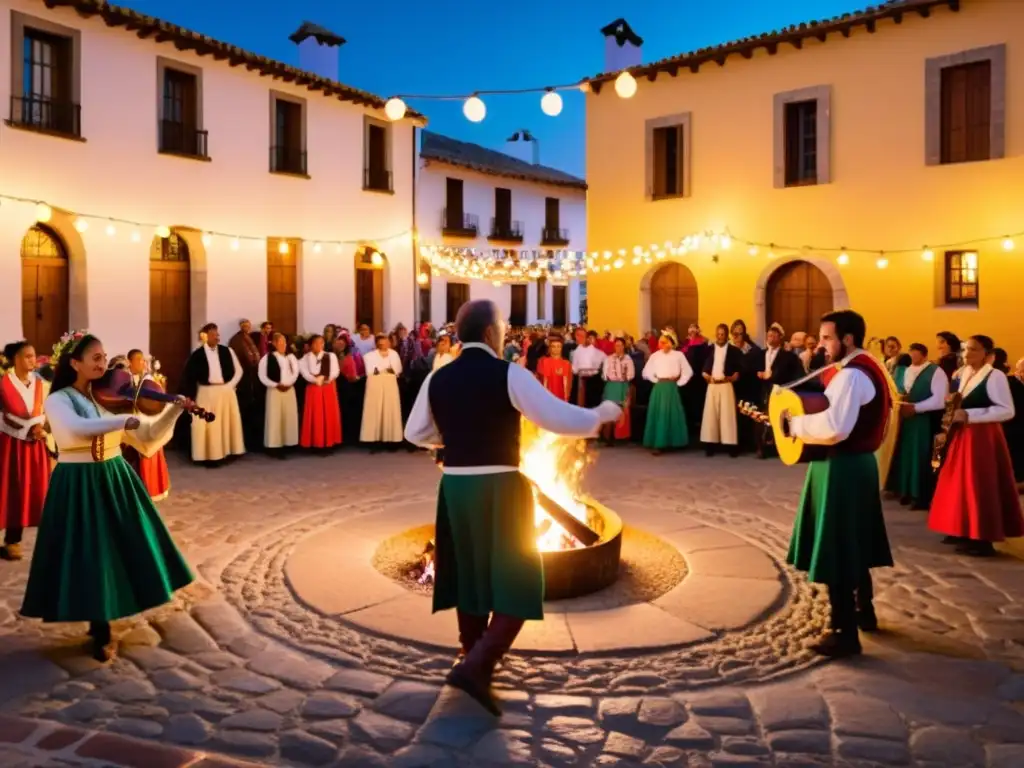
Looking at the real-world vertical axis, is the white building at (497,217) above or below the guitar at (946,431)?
above

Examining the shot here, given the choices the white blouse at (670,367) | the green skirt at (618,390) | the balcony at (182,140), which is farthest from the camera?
the balcony at (182,140)

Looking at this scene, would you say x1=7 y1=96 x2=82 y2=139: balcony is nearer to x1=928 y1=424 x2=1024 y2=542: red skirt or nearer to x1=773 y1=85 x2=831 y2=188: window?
x1=773 y1=85 x2=831 y2=188: window

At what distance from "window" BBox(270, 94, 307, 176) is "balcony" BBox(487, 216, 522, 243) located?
1559 cm

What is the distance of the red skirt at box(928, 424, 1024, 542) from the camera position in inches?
294

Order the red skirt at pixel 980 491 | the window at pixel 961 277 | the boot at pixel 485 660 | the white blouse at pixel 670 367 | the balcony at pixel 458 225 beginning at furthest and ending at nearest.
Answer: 1. the balcony at pixel 458 225
2. the window at pixel 961 277
3. the white blouse at pixel 670 367
4. the red skirt at pixel 980 491
5. the boot at pixel 485 660

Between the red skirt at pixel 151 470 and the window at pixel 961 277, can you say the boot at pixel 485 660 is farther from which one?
the window at pixel 961 277

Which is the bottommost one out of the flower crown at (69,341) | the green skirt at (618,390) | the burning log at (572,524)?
the burning log at (572,524)

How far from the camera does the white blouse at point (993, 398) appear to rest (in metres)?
7.39

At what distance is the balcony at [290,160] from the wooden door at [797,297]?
9.19 metres

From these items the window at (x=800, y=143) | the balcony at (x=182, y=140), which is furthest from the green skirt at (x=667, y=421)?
the balcony at (x=182, y=140)

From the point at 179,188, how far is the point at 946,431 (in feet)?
42.9

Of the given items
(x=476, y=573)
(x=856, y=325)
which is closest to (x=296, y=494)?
(x=476, y=573)

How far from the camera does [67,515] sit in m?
5.30

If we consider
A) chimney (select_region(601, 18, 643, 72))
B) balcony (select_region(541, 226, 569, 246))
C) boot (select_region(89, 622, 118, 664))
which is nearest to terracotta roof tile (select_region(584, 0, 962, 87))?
chimney (select_region(601, 18, 643, 72))
